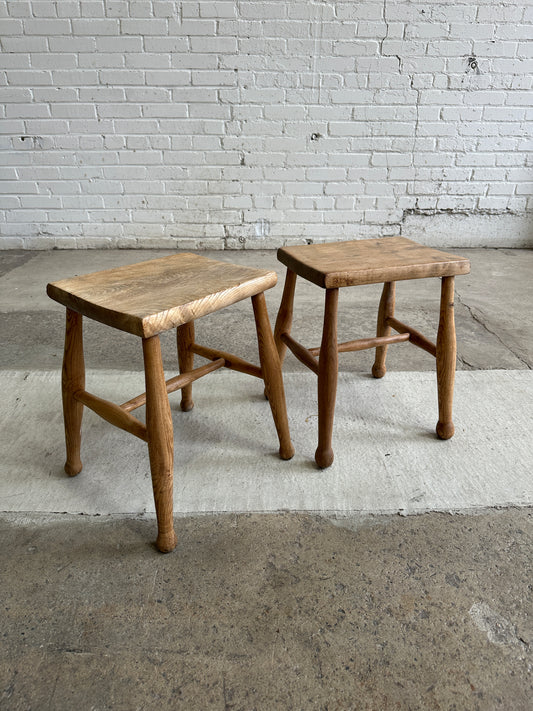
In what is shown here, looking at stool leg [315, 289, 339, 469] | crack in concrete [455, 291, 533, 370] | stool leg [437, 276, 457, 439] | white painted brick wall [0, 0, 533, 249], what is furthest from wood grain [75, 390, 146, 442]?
white painted brick wall [0, 0, 533, 249]

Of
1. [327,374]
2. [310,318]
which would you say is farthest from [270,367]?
[310,318]

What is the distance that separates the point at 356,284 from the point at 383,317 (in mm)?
495

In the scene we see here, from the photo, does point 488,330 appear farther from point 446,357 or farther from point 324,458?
point 324,458

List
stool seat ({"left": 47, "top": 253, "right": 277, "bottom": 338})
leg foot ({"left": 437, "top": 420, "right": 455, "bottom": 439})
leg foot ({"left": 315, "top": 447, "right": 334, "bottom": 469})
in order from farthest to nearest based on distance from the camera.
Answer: leg foot ({"left": 437, "top": 420, "right": 455, "bottom": 439}) < leg foot ({"left": 315, "top": 447, "right": 334, "bottom": 469}) < stool seat ({"left": 47, "top": 253, "right": 277, "bottom": 338})

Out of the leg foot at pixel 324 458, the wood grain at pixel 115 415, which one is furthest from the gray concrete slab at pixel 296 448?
the wood grain at pixel 115 415

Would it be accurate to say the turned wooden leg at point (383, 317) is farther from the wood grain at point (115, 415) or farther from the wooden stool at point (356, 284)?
the wood grain at point (115, 415)

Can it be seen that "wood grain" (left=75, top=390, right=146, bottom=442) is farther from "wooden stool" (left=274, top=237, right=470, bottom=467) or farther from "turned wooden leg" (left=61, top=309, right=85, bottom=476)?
"wooden stool" (left=274, top=237, right=470, bottom=467)

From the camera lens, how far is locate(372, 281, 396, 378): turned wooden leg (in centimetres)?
179

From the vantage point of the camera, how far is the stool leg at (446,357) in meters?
1.49

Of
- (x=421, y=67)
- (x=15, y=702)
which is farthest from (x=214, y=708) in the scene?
(x=421, y=67)

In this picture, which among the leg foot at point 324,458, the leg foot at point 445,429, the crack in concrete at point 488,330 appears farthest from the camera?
the crack in concrete at point 488,330

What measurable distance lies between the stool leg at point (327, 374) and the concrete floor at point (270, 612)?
0.22 m

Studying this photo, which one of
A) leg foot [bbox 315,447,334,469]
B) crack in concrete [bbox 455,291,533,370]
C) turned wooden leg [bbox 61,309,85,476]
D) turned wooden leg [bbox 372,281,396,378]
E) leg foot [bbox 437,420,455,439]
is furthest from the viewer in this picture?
crack in concrete [bbox 455,291,533,370]

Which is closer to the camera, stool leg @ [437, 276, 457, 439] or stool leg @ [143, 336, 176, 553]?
stool leg @ [143, 336, 176, 553]
